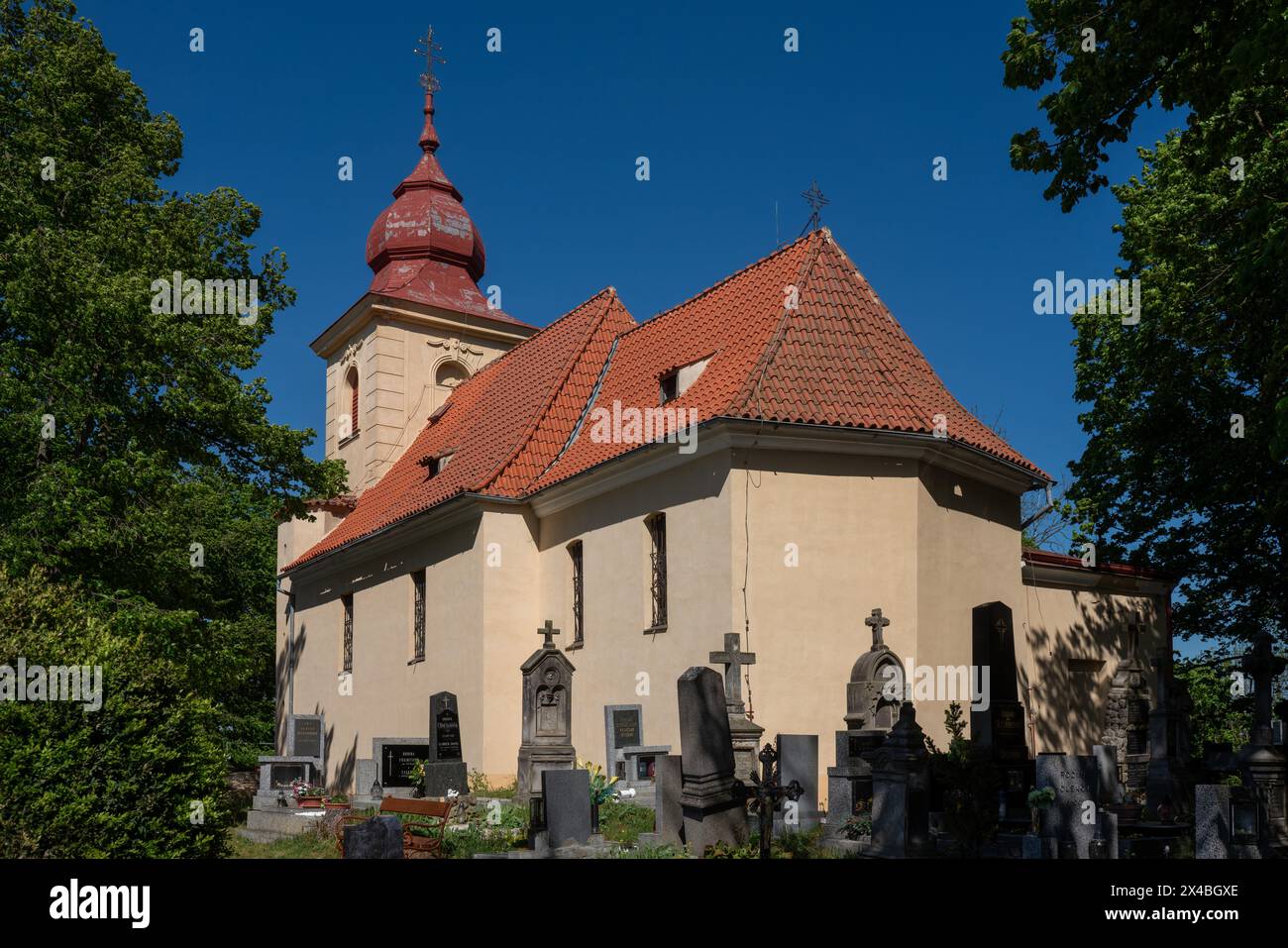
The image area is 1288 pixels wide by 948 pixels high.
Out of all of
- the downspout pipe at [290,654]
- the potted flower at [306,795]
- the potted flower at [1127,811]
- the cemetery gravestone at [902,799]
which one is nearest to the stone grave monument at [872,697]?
the cemetery gravestone at [902,799]

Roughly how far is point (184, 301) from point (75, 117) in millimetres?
3714

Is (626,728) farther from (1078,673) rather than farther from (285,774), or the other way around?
(1078,673)

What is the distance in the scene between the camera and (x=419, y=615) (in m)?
24.5

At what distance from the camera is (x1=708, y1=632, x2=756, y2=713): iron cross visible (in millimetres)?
16500

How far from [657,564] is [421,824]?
22.8ft

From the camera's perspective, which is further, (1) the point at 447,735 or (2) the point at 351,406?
(2) the point at 351,406

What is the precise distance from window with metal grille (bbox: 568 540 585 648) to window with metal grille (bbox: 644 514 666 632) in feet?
7.06

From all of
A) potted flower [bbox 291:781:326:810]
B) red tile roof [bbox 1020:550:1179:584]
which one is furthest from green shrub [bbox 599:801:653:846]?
red tile roof [bbox 1020:550:1179:584]

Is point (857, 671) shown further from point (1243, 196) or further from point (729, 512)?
point (1243, 196)

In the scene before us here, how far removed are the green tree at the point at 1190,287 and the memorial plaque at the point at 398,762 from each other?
40.9 feet

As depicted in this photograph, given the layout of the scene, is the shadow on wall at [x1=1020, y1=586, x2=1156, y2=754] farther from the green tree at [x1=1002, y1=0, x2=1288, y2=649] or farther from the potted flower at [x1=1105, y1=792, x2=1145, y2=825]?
the potted flower at [x1=1105, y1=792, x2=1145, y2=825]

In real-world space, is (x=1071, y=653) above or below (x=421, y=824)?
above

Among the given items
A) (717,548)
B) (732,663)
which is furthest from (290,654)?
(732,663)

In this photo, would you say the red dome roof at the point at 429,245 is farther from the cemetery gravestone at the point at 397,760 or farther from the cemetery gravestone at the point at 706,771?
the cemetery gravestone at the point at 706,771
